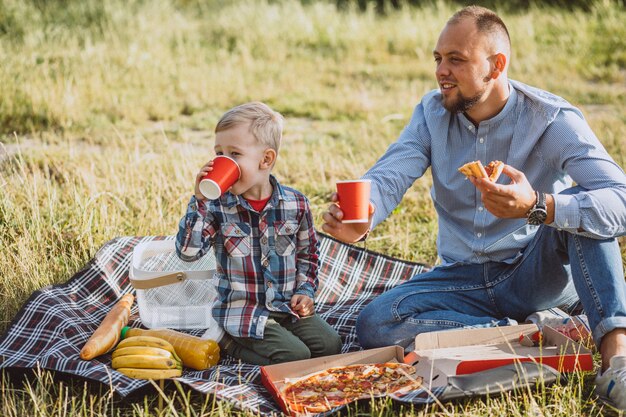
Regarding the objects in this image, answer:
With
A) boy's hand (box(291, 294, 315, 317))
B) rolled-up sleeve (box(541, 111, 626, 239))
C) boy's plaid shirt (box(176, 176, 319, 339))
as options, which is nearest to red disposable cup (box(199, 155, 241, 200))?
boy's plaid shirt (box(176, 176, 319, 339))

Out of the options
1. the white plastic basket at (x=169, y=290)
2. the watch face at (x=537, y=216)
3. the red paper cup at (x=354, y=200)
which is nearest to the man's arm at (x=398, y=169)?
the red paper cup at (x=354, y=200)

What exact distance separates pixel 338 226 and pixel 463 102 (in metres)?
0.95

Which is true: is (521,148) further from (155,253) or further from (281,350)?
(155,253)

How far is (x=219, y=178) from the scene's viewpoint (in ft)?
11.2

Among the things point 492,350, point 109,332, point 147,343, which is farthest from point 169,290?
point 492,350

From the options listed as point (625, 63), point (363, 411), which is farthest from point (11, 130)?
point (625, 63)

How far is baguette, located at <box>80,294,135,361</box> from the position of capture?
148 inches

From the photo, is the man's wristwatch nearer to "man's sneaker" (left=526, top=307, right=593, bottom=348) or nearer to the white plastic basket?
"man's sneaker" (left=526, top=307, right=593, bottom=348)

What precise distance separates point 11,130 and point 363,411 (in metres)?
5.38

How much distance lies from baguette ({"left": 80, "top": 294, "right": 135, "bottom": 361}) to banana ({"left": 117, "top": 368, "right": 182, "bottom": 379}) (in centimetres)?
23

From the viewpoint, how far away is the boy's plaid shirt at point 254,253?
387cm

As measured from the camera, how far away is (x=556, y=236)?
368cm

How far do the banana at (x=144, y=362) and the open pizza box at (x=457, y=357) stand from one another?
16.7 inches

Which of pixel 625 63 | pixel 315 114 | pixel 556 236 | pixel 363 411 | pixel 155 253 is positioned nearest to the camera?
pixel 363 411
